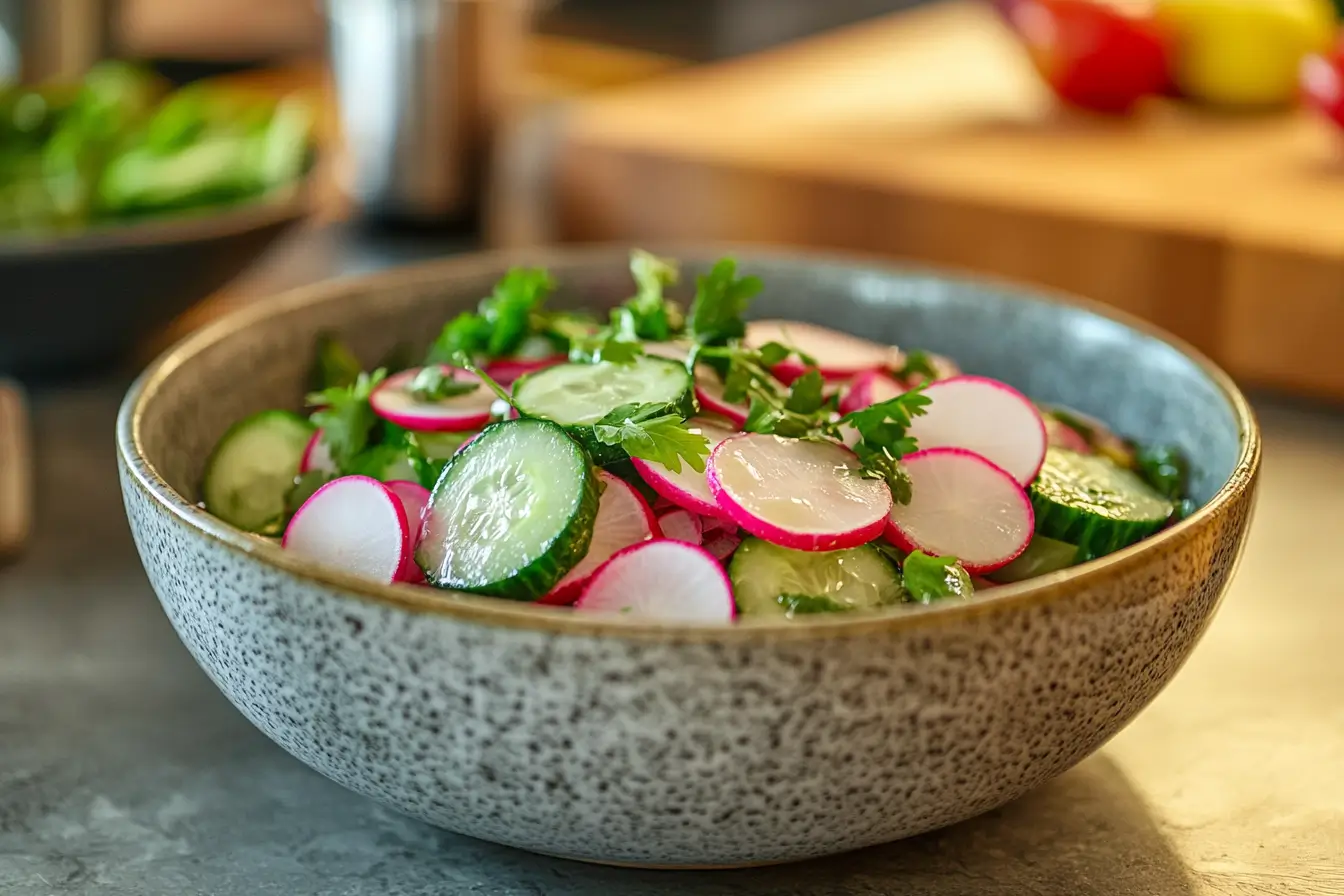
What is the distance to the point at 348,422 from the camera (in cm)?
110

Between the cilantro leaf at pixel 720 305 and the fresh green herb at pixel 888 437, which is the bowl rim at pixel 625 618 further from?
the cilantro leaf at pixel 720 305

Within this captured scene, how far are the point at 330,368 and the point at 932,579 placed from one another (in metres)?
0.63

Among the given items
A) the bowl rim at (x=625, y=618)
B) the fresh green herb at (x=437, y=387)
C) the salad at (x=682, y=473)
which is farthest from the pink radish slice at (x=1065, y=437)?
the fresh green herb at (x=437, y=387)

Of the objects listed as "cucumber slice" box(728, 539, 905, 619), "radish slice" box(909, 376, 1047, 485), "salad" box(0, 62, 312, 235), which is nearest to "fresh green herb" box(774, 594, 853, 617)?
"cucumber slice" box(728, 539, 905, 619)

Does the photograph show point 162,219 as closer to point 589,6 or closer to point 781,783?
point 781,783

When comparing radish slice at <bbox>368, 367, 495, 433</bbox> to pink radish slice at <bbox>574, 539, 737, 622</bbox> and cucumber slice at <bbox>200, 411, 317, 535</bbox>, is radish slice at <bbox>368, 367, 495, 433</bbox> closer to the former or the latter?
cucumber slice at <bbox>200, 411, 317, 535</bbox>

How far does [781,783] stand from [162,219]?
1422 mm

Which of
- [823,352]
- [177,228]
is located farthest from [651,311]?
[177,228]

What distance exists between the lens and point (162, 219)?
1870 millimetres

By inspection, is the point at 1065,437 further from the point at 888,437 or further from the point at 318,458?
the point at 318,458

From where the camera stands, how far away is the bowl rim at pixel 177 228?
1.58 m

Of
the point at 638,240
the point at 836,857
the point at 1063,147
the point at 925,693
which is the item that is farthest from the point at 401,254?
the point at 925,693

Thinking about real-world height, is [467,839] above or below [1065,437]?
below

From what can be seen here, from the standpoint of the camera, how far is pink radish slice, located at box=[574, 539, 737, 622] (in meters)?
0.83
